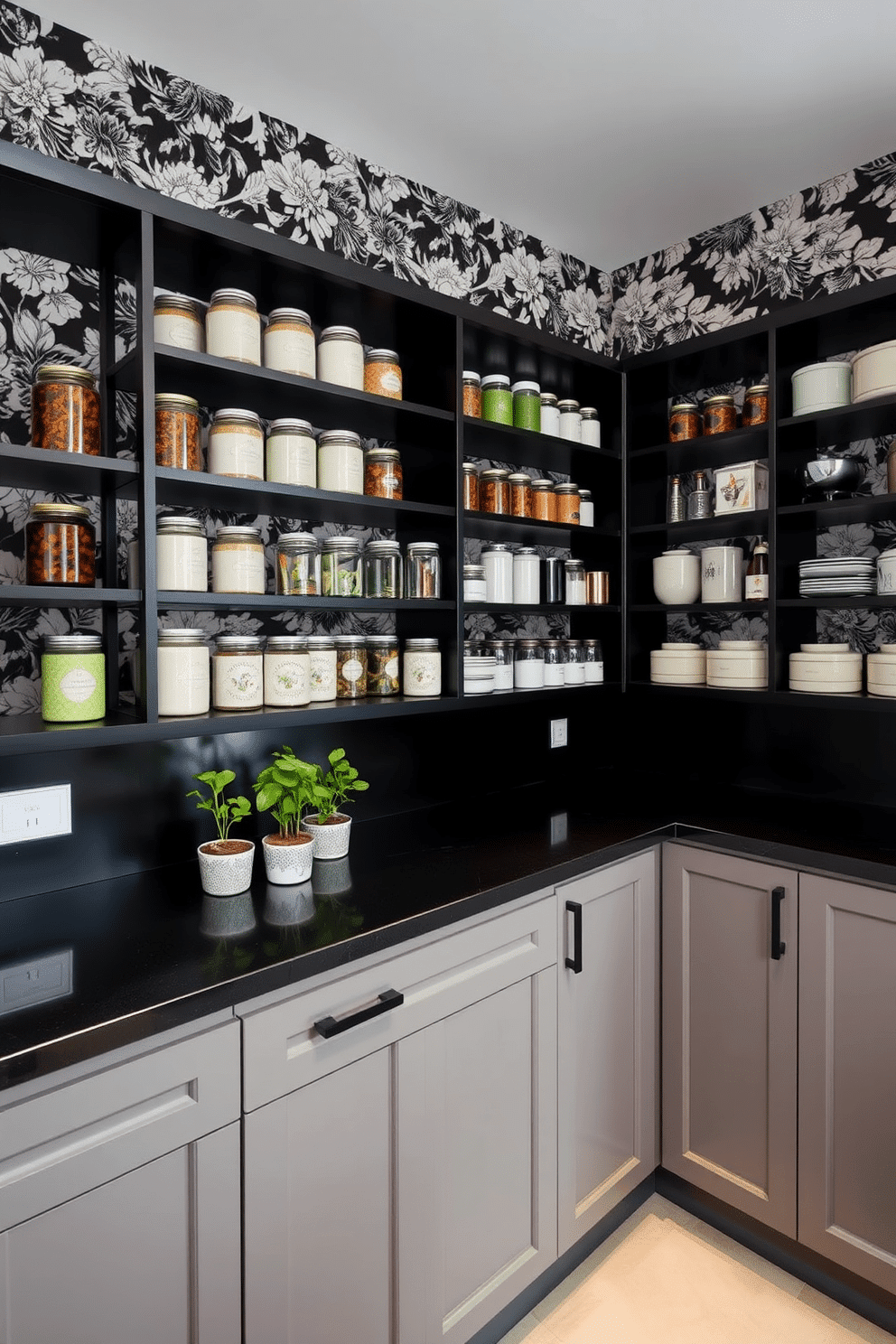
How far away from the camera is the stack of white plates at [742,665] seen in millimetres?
2176

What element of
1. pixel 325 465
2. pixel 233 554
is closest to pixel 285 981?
pixel 233 554

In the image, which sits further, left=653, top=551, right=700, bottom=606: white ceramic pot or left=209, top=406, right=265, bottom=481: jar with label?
left=653, top=551, right=700, bottom=606: white ceramic pot

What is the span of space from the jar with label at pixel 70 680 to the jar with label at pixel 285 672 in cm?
35

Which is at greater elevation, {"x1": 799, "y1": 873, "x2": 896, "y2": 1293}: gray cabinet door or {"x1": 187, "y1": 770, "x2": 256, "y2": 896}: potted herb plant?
{"x1": 187, "y1": 770, "x2": 256, "y2": 896}: potted herb plant

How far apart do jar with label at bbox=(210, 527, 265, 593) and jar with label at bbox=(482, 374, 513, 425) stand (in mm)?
809

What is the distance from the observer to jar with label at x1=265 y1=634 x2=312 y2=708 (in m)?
1.64

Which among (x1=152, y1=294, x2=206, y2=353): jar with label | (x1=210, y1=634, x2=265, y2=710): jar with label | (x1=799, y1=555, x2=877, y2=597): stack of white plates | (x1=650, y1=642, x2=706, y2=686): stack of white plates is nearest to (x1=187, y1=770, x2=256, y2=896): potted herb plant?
(x1=210, y1=634, x2=265, y2=710): jar with label

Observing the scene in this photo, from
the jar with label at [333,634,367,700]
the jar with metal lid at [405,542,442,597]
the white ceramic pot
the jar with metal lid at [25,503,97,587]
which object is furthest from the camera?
the white ceramic pot

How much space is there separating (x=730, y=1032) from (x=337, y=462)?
1.64 meters

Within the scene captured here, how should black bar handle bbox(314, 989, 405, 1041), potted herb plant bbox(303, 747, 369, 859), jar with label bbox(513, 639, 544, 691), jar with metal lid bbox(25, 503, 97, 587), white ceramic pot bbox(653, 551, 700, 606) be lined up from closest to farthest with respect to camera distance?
black bar handle bbox(314, 989, 405, 1041) → jar with metal lid bbox(25, 503, 97, 587) → potted herb plant bbox(303, 747, 369, 859) → jar with label bbox(513, 639, 544, 691) → white ceramic pot bbox(653, 551, 700, 606)

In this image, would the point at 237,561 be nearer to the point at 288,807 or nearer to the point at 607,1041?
the point at 288,807

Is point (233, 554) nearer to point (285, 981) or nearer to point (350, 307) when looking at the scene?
point (350, 307)

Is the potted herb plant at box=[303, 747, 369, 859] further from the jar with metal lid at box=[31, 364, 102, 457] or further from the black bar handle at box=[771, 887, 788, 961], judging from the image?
the black bar handle at box=[771, 887, 788, 961]

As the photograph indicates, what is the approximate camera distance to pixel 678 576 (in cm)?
234
